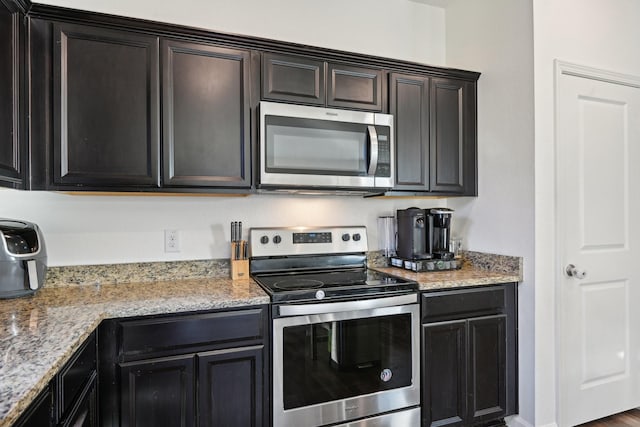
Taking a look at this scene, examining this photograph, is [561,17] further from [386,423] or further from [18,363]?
[18,363]

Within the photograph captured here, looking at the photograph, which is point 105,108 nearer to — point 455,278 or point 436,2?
point 455,278

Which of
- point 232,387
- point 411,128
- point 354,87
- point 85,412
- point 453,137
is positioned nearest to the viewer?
point 85,412

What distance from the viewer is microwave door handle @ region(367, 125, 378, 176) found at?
2.05 meters

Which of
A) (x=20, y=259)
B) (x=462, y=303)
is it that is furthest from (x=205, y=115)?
(x=462, y=303)

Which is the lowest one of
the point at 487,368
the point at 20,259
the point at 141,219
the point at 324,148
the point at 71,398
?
the point at 487,368

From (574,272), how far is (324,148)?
5.14 ft

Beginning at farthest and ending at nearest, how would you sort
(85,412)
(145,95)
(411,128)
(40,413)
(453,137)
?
(453,137), (411,128), (145,95), (85,412), (40,413)

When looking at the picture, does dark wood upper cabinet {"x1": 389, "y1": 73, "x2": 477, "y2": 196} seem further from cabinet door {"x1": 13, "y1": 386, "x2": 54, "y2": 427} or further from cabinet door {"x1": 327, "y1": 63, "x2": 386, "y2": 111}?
cabinet door {"x1": 13, "y1": 386, "x2": 54, "y2": 427}

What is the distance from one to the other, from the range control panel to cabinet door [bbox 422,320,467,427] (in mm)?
702

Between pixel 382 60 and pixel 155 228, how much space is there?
1.60 meters

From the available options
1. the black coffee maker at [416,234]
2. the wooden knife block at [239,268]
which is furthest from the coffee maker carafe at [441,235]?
the wooden knife block at [239,268]

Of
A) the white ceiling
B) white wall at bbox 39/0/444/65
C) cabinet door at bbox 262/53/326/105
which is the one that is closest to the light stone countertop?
cabinet door at bbox 262/53/326/105

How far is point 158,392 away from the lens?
152cm

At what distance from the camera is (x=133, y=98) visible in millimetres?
1751
